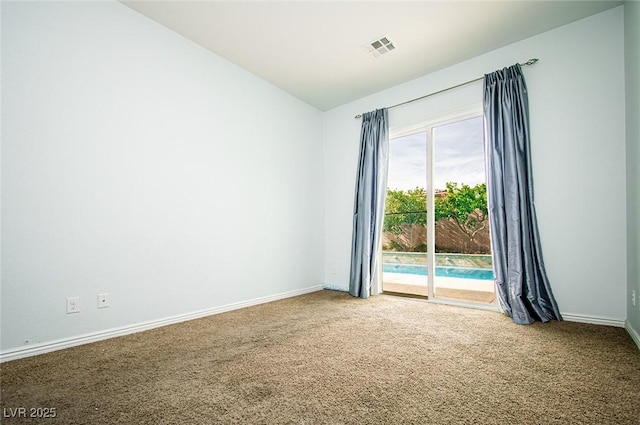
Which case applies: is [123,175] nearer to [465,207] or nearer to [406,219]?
[406,219]

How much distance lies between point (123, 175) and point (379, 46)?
266cm

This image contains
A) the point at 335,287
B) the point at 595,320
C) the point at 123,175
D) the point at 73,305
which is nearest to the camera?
the point at 73,305

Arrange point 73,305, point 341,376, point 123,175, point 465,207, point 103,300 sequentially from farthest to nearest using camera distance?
point 465,207, point 123,175, point 103,300, point 73,305, point 341,376

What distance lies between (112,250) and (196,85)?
1728 millimetres

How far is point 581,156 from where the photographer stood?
255 centimetres

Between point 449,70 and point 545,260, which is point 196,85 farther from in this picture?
point 545,260

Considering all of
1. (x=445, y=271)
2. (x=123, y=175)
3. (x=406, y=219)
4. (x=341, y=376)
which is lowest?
(x=341, y=376)

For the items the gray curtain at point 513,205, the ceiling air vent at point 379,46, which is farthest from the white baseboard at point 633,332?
the ceiling air vent at point 379,46

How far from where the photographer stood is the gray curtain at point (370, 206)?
3.71 meters

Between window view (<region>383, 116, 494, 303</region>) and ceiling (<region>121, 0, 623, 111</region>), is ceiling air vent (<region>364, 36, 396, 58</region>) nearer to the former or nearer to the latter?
ceiling (<region>121, 0, 623, 111</region>)

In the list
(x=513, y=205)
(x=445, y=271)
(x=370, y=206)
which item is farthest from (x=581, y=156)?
(x=370, y=206)

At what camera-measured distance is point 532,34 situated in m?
2.77

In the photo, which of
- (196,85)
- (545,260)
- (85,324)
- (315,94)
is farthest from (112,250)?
(545,260)

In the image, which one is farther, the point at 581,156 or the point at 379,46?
the point at 379,46
